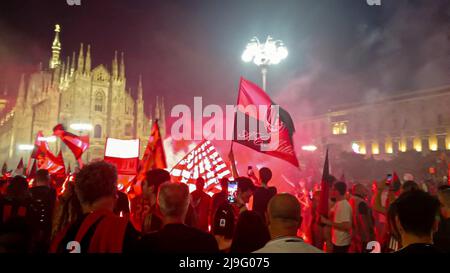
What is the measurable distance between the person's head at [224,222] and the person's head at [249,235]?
0.66m

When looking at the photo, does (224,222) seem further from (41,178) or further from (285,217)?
(41,178)

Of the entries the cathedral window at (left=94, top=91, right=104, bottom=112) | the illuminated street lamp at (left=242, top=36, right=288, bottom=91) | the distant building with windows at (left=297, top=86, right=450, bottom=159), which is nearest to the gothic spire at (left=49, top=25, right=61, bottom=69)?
the cathedral window at (left=94, top=91, right=104, bottom=112)

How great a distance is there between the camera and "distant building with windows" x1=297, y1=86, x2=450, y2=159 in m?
49.4

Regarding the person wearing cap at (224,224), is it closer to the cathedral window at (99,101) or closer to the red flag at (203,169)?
the red flag at (203,169)

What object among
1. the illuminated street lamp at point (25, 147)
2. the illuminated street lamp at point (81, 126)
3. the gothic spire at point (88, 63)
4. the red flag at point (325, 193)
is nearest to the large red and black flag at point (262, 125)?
the red flag at point (325, 193)

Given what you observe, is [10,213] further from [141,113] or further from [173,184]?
[141,113]

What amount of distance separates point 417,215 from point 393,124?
58.9 meters

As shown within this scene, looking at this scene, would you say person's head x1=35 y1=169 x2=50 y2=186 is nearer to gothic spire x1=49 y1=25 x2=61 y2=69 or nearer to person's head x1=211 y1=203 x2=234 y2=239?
person's head x1=211 y1=203 x2=234 y2=239

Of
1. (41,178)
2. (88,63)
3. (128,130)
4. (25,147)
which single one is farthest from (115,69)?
(41,178)

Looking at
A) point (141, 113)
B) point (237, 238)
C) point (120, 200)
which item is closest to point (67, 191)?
point (120, 200)

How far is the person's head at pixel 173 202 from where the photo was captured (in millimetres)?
2754

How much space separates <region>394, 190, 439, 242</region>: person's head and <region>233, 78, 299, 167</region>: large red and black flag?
3.92m

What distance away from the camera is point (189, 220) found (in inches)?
210
